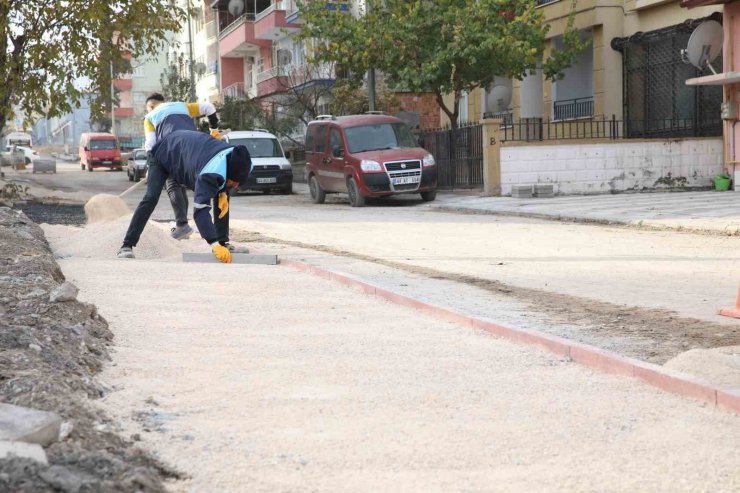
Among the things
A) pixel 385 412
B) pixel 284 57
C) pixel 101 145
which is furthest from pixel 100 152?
pixel 385 412

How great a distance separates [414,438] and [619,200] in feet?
58.1

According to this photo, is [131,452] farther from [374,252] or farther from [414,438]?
[374,252]

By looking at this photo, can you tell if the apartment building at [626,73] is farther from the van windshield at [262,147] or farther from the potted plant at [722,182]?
the van windshield at [262,147]

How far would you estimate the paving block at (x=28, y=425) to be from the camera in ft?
12.3

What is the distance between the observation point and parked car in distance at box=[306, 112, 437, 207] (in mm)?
24109

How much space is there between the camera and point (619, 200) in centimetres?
2144

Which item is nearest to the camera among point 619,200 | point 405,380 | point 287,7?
point 405,380

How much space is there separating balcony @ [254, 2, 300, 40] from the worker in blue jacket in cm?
3945

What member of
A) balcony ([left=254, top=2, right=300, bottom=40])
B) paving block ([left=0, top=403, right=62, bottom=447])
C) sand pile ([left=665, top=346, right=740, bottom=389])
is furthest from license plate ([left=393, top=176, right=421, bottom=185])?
balcony ([left=254, top=2, right=300, bottom=40])

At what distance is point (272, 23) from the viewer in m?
52.9

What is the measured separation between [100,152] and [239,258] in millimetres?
53608

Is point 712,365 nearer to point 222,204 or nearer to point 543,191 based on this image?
point 222,204

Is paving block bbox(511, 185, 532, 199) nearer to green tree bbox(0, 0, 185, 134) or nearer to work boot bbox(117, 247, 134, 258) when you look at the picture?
green tree bbox(0, 0, 185, 134)

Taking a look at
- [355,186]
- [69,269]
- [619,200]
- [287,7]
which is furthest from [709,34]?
[287,7]
